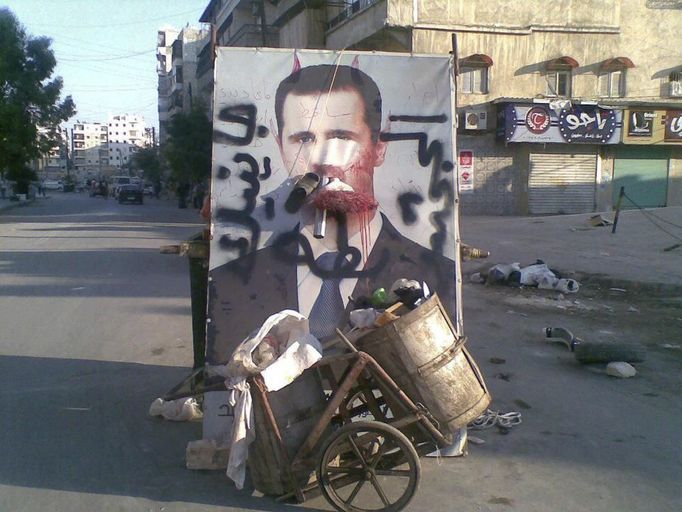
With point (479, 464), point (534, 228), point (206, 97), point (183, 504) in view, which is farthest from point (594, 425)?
point (206, 97)

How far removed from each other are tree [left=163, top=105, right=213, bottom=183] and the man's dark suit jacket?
3450 centimetres

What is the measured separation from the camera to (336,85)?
17.2 ft

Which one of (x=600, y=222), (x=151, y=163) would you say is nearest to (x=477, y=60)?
(x=600, y=222)

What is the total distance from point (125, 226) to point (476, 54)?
14.9 meters

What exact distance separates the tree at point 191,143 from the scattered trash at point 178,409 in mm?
33905

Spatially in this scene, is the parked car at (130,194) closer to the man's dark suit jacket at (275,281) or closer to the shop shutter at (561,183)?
the shop shutter at (561,183)

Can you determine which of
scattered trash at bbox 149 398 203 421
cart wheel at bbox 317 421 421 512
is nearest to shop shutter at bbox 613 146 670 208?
scattered trash at bbox 149 398 203 421

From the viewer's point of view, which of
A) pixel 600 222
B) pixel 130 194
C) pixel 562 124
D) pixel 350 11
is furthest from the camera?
pixel 130 194

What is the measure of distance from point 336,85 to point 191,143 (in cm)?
3527

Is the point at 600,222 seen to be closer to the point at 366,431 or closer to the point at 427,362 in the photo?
the point at 427,362

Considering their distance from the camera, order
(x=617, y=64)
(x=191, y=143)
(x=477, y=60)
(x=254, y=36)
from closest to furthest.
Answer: (x=477, y=60), (x=617, y=64), (x=191, y=143), (x=254, y=36)

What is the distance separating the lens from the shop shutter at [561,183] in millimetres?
27781

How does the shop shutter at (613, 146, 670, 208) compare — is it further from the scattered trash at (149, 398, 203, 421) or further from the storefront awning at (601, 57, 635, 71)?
the scattered trash at (149, 398, 203, 421)

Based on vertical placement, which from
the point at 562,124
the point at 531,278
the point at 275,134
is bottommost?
the point at 531,278
